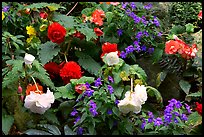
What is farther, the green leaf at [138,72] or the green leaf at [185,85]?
the green leaf at [185,85]

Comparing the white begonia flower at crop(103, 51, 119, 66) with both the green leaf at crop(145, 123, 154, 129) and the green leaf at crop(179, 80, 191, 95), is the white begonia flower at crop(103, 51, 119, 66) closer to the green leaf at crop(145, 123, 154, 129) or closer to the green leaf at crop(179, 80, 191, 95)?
the green leaf at crop(145, 123, 154, 129)

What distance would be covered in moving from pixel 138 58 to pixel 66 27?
0.63 metres

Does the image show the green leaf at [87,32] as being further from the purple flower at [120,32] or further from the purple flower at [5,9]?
the purple flower at [5,9]

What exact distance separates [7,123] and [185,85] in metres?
1.36

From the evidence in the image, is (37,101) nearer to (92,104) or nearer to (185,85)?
(92,104)

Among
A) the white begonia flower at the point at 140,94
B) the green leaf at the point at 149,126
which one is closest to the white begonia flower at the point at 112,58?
the white begonia flower at the point at 140,94

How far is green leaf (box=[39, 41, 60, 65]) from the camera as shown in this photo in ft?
9.70

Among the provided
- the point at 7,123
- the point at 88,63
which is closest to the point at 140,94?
the point at 7,123

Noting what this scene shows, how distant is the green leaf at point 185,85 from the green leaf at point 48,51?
913 mm

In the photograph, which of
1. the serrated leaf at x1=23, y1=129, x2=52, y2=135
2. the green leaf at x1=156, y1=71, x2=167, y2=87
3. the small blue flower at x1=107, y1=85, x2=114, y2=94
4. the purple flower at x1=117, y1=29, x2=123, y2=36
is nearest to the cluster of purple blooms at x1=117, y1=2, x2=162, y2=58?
the purple flower at x1=117, y1=29, x2=123, y2=36

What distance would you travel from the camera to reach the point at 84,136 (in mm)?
2277

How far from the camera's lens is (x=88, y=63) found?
9.96 feet

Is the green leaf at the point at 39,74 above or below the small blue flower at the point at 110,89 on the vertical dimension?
above

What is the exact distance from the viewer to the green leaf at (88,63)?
2.99 meters
